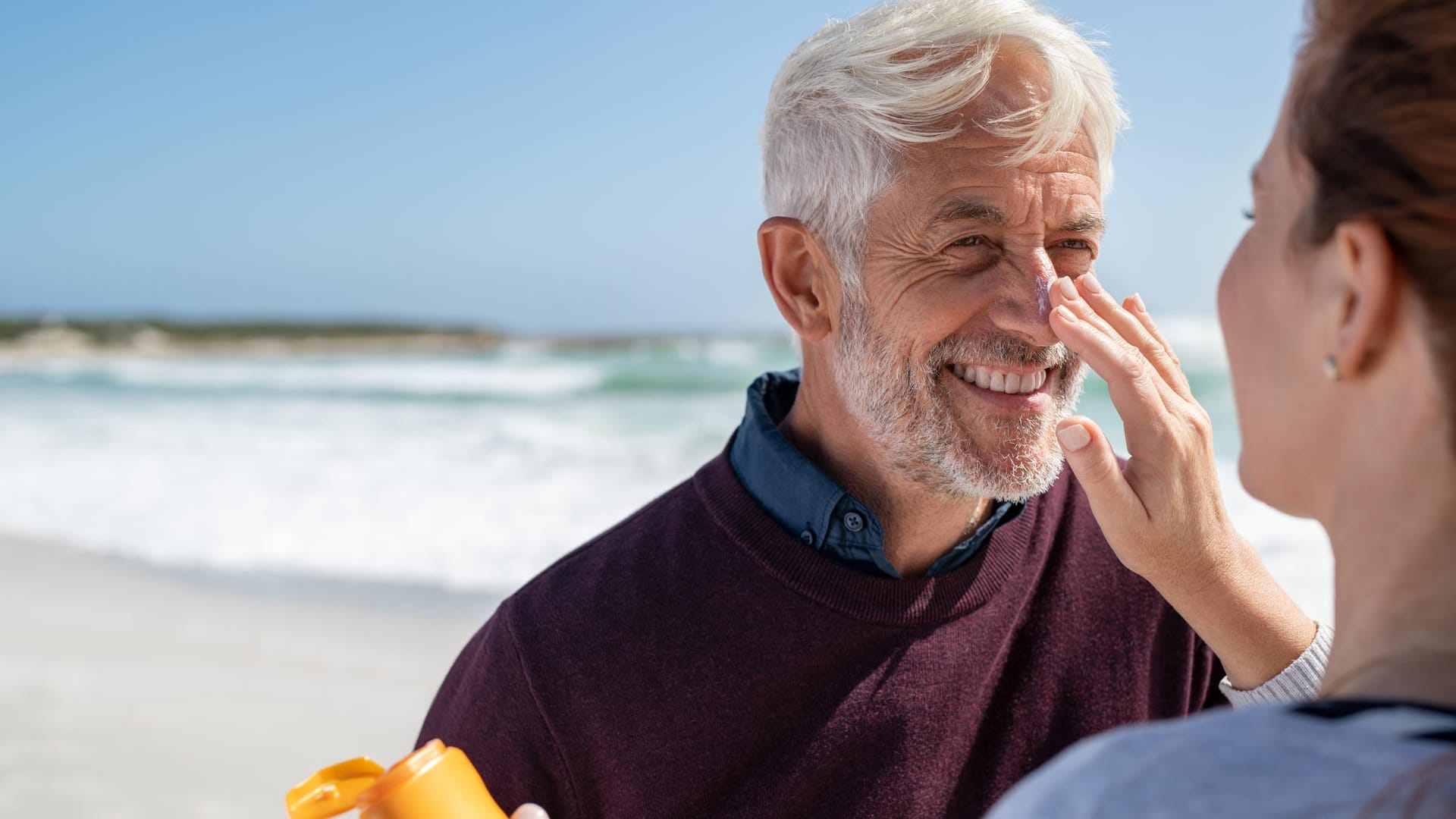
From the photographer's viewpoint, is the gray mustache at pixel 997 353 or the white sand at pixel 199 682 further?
the white sand at pixel 199 682

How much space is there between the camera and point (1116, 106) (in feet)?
6.83

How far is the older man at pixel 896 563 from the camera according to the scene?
5.99 ft

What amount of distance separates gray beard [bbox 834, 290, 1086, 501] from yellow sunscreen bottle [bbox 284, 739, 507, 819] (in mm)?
989

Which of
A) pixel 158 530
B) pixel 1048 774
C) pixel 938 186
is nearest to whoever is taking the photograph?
pixel 1048 774

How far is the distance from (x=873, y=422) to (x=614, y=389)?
18.4m

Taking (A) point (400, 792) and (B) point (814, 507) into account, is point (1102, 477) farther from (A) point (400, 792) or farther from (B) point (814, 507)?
(A) point (400, 792)

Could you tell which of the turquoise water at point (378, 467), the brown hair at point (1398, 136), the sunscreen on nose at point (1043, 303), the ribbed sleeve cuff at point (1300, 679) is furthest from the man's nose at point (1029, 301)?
the turquoise water at point (378, 467)

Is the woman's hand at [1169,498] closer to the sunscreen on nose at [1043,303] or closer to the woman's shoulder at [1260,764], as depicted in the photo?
the sunscreen on nose at [1043,303]

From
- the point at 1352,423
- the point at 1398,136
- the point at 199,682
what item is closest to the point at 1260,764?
the point at 1352,423

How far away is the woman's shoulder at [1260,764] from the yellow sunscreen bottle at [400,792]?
Answer: 786mm

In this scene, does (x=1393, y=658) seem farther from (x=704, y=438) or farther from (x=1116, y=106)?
(x=704, y=438)

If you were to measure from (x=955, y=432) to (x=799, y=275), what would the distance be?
46 cm

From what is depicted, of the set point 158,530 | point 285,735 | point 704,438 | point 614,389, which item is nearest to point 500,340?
point 614,389

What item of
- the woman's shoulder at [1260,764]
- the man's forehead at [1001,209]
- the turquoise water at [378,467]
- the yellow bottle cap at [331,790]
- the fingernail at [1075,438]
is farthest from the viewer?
the turquoise water at [378,467]
